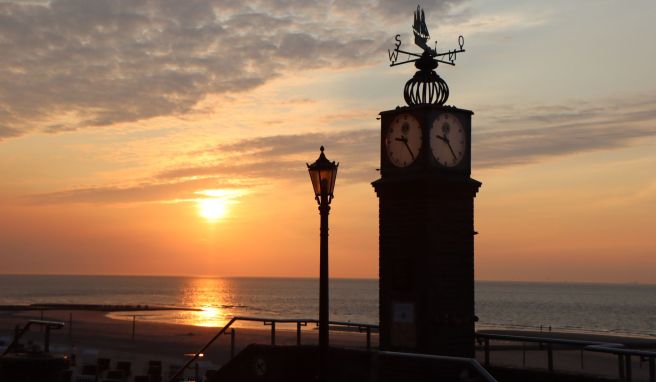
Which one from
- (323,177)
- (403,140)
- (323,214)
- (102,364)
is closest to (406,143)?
(403,140)

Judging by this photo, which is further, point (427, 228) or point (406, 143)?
point (406, 143)

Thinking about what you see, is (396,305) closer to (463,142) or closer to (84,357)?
(463,142)

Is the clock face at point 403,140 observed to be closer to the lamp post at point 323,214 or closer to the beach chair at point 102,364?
the lamp post at point 323,214

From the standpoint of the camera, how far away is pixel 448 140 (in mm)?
13586

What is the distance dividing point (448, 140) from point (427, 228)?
1670mm

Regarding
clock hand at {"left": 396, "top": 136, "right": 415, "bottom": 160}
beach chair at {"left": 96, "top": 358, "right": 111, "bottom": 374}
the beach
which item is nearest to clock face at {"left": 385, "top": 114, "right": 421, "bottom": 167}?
clock hand at {"left": 396, "top": 136, "right": 415, "bottom": 160}

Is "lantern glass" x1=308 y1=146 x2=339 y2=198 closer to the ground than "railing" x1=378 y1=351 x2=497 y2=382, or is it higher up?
Result: higher up

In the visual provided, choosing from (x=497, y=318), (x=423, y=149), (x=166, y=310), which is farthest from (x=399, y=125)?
(x=166, y=310)

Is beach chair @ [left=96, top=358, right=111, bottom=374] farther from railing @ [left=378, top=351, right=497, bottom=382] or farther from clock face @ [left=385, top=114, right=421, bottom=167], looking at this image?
railing @ [left=378, top=351, right=497, bottom=382]

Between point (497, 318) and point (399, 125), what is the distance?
126840 millimetres

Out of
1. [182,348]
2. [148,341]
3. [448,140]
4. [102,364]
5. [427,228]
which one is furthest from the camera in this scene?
[148,341]

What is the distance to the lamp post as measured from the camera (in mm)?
13070

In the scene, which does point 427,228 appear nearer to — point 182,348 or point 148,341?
point 182,348

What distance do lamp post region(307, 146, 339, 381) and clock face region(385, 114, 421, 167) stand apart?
1033mm
